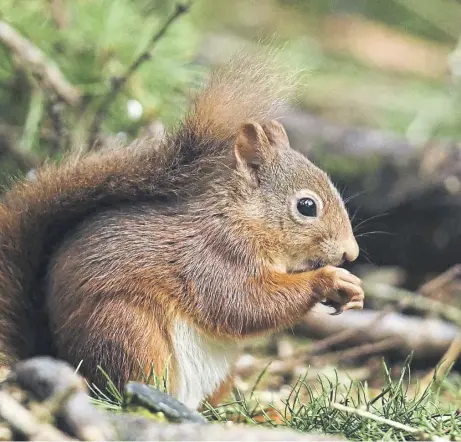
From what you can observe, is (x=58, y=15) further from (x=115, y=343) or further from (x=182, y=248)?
(x=115, y=343)

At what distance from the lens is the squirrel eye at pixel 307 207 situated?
225 cm

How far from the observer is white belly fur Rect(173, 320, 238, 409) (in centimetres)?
204

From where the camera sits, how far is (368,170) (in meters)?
3.61

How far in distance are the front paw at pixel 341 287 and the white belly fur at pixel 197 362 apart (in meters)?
0.29

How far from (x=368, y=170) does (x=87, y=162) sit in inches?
69.2

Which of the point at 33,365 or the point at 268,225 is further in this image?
the point at 268,225

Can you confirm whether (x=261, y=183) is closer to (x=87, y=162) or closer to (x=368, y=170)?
(x=87, y=162)

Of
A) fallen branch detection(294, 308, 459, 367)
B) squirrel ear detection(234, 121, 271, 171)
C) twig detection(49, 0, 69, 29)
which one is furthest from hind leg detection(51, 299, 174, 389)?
twig detection(49, 0, 69, 29)

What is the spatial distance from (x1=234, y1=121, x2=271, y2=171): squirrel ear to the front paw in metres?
0.36

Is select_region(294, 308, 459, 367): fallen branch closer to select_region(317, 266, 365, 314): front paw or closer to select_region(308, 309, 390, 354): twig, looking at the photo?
select_region(308, 309, 390, 354): twig

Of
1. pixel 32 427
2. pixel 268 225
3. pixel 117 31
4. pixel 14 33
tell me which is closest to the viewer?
pixel 32 427

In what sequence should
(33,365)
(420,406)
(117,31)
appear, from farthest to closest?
(117,31) → (420,406) → (33,365)

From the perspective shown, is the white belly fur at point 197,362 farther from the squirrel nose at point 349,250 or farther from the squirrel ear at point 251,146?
the squirrel ear at point 251,146

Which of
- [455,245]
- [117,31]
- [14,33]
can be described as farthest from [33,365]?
[455,245]
